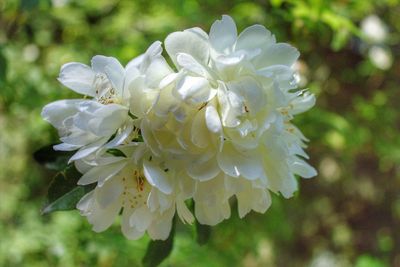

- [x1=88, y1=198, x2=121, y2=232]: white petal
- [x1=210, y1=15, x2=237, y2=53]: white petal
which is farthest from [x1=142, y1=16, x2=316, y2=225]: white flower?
[x1=88, y1=198, x2=121, y2=232]: white petal

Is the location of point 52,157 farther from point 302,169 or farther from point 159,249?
point 302,169

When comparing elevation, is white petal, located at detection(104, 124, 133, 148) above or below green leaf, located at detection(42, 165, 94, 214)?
above

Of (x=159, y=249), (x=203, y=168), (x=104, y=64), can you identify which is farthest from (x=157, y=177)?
(x=159, y=249)

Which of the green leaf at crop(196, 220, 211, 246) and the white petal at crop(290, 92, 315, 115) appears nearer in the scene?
the white petal at crop(290, 92, 315, 115)

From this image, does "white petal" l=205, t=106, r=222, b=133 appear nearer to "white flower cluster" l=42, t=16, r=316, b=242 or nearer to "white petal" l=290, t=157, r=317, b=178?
"white flower cluster" l=42, t=16, r=316, b=242

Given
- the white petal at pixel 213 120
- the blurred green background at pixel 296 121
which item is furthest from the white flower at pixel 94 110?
the blurred green background at pixel 296 121

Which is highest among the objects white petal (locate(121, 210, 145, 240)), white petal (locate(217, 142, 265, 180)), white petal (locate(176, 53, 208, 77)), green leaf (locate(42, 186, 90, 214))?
white petal (locate(176, 53, 208, 77))
